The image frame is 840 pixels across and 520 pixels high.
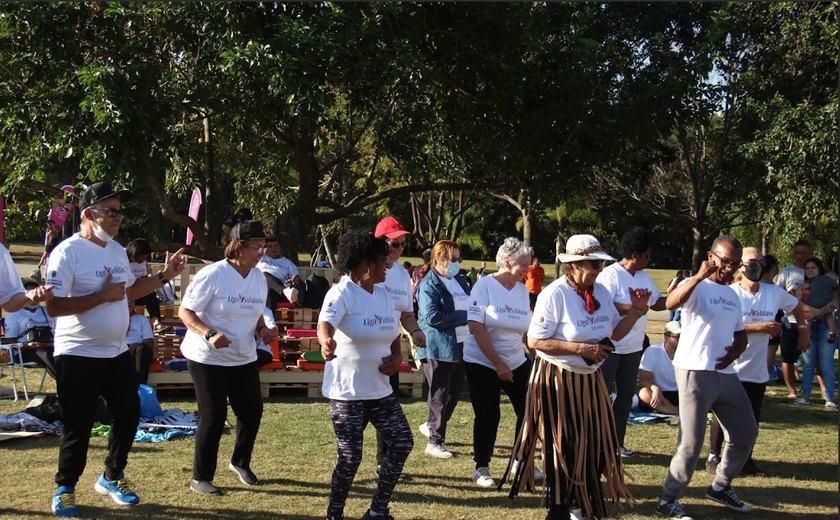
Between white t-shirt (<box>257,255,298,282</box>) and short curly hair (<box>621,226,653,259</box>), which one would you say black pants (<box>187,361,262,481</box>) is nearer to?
short curly hair (<box>621,226,653,259</box>)

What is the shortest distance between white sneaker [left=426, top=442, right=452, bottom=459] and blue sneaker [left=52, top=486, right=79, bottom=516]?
10.3 ft

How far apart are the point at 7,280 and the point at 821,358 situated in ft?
32.2

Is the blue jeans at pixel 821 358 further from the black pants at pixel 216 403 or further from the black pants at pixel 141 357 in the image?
the black pants at pixel 141 357

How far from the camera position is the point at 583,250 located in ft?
19.0

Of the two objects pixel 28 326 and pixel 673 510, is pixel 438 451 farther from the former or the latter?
pixel 28 326

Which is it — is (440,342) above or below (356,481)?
above

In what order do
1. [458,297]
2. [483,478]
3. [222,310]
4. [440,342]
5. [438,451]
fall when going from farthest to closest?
[458,297] → [440,342] → [438,451] → [483,478] → [222,310]

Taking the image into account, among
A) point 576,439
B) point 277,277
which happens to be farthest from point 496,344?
point 277,277

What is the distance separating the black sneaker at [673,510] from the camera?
612cm

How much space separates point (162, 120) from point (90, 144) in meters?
1.12

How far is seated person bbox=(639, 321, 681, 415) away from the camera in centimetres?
977

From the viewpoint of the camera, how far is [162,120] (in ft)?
39.5

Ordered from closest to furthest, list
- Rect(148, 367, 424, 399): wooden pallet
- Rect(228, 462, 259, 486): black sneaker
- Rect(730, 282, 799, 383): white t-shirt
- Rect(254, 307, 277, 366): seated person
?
Rect(228, 462, 259, 486): black sneaker, Rect(254, 307, 277, 366): seated person, Rect(730, 282, 799, 383): white t-shirt, Rect(148, 367, 424, 399): wooden pallet

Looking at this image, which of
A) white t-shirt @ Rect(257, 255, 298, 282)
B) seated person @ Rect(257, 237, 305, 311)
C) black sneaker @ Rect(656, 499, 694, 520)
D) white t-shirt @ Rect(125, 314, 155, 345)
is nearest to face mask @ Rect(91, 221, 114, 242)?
black sneaker @ Rect(656, 499, 694, 520)
